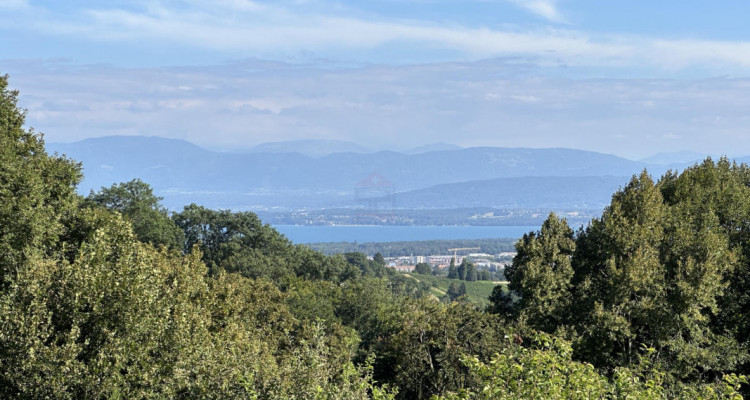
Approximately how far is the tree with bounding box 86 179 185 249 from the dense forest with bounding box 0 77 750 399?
1636 cm

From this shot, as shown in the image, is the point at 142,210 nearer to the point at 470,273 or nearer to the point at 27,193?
the point at 27,193

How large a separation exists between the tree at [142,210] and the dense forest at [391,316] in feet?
53.7

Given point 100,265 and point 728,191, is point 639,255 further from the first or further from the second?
point 100,265

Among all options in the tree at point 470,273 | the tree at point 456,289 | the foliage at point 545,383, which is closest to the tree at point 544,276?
the foliage at point 545,383

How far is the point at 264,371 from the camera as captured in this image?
13.2 meters

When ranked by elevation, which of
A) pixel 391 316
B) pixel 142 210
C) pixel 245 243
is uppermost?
pixel 142 210

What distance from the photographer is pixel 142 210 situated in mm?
50188

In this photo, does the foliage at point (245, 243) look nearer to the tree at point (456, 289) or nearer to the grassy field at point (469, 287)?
the grassy field at point (469, 287)

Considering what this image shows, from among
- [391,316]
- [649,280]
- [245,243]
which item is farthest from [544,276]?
[245,243]

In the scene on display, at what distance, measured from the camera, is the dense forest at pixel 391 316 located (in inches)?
497

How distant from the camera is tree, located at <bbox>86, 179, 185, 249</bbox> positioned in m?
48.9

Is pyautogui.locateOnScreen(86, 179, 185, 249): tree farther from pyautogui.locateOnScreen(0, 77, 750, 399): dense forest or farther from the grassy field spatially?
the grassy field

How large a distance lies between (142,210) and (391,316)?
77.1 feet

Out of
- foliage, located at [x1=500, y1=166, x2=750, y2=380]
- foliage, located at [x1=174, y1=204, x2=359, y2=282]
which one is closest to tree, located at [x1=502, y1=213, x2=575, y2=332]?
foliage, located at [x1=500, y1=166, x2=750, y2=380]
